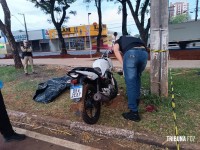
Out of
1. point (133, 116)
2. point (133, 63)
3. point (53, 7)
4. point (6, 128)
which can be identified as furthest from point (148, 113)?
point (53, 7)

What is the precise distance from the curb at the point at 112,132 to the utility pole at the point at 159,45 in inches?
54.6

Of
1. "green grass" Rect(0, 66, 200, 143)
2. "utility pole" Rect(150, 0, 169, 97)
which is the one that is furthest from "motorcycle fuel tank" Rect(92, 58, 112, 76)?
"utility pole" Rect(150, 0, 169, 97)

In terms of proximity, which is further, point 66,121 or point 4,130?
point 66,121

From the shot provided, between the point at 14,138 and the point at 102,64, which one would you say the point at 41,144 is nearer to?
the point at 14,138

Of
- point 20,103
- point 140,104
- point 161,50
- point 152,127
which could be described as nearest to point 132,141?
point 152,127

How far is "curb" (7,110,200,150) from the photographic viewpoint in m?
2.98

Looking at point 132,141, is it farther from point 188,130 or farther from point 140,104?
point 140,104

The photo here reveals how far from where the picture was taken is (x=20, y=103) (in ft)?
17.3

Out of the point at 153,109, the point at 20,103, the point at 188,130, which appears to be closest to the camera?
the point at 188,130

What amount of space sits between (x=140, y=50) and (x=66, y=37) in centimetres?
4360

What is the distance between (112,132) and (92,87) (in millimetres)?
873

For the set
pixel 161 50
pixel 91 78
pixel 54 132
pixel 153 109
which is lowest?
pixel 54 132

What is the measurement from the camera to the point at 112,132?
11.3 feet

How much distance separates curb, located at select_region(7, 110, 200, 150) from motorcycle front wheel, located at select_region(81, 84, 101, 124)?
0.55ft
